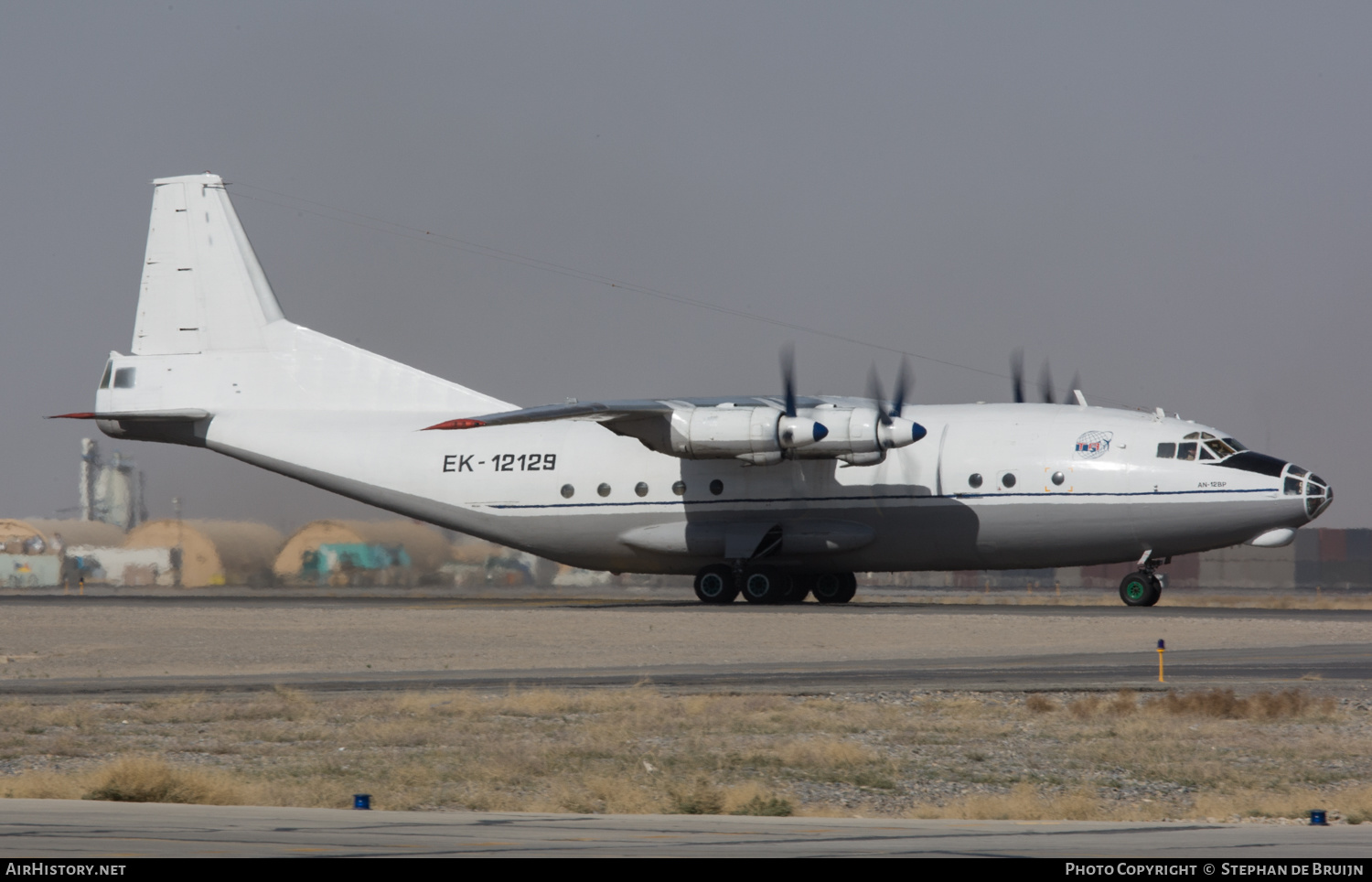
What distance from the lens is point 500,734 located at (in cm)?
1730

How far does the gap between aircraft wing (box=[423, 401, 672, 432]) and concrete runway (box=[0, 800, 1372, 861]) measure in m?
24.2

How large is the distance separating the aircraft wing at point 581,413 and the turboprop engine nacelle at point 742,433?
0.65 meters

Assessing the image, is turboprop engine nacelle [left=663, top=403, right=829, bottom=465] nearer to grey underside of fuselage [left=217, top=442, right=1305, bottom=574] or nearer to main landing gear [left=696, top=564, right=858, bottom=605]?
grey underside of fuselage [left=217, top=442, right=1305, bottom=574]

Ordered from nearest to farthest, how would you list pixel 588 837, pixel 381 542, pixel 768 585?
pixel 588 837 → pixel 768 585 → pixel 381 542

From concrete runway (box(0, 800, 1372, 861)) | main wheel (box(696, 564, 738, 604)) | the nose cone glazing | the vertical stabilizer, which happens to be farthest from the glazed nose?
the vertical stabilizer

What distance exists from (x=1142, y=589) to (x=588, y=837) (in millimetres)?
28649

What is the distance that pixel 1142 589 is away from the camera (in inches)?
1391

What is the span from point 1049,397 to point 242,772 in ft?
95.9

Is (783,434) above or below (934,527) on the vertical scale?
above

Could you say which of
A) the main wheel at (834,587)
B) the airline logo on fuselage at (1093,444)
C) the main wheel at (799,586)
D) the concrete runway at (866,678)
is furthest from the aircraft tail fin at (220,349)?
the concrete runway at (866,678)

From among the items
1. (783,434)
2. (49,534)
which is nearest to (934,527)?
(783,434)

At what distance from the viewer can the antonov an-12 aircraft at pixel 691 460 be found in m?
34.3

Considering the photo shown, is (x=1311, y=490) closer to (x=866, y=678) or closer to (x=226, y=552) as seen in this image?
(x=866, y=678)
